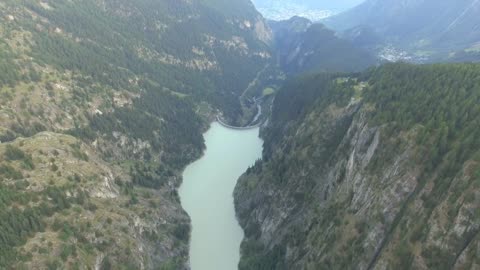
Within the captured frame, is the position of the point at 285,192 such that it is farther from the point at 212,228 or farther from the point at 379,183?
the point at 379,183

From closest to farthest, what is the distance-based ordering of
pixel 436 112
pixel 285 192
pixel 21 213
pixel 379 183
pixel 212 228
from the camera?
pixel 21 213 < pixel 379 183 < pixel 436 112 < pixel 285 192 < pixel 212 228

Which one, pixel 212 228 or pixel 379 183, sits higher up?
pixel 379 183

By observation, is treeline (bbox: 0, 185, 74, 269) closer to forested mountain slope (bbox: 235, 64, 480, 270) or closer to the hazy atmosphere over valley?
the hazy atmosphere over valley

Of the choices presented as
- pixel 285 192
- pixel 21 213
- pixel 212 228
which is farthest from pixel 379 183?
pixel 21 213

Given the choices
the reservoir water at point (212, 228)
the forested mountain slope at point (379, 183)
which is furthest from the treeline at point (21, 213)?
the forested mountain slope at point (379, 183)

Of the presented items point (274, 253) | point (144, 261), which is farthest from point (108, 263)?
point (274, 253)

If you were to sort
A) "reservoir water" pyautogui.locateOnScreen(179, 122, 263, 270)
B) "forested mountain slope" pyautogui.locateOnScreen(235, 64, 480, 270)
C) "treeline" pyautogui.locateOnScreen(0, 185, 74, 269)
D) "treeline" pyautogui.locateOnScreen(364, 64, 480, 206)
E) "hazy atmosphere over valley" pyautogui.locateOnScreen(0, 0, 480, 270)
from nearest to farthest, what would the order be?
"forested mountain slope" pyautogui.locateOnScreen(235, 64, 480, 270)
"hazy atmosphere over valley" pyautogui.locateOnScreen(0, 0, 480, 270)
"treeline" pyautogui.locateOnScreen(364, 64, 480, 206)
"treeline" pyautogui.locateOnScreen(0, 185, 74, 269)
"reservoir water" pyautogui.locateOnScreen(179, 122, 263, 270)

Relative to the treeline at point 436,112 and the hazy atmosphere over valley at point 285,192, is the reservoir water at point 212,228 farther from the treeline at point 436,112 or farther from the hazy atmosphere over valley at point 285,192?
A: the treeline at point 436,112

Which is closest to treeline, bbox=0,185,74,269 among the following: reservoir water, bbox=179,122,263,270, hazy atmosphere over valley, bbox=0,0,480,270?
hazy atmosphere over valley, bbox=0,0,480,270
